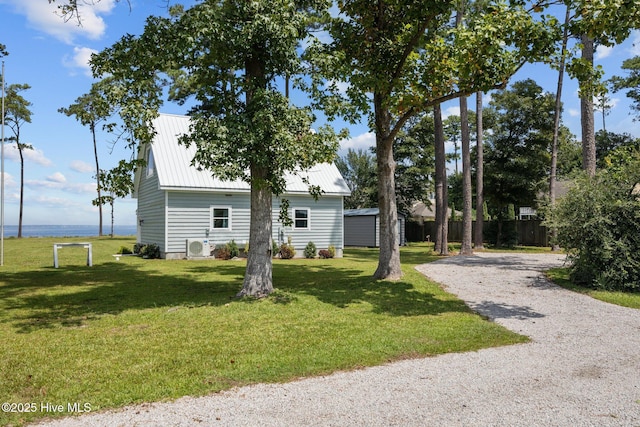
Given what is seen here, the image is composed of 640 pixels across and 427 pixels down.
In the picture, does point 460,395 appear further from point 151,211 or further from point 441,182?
point 151,211

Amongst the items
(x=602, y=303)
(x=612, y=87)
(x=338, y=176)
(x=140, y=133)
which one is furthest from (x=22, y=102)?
(x=612, y=87)

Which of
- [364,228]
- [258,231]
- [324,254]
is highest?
[364,228]

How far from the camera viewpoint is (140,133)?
7.55 meters

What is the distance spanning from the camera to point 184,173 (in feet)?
55.5

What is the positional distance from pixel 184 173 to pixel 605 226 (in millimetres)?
14127

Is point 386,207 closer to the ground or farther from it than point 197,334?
farther from it

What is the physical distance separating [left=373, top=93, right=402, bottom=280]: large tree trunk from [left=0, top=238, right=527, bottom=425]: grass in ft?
1.66

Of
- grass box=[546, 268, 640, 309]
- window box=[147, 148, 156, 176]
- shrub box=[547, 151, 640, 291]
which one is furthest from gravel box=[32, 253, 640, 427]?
window box=[147, 148, 156, 176]

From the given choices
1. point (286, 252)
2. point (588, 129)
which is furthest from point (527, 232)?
point (286, 252)

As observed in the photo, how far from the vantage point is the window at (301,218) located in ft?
61.9

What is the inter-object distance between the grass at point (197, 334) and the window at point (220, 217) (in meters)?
6.71

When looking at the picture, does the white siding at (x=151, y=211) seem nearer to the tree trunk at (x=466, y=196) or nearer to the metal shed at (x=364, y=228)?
the tree trunk at (x=466, y=196)

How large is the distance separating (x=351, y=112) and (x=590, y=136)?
897 cm

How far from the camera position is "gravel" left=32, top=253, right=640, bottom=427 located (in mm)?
3281
